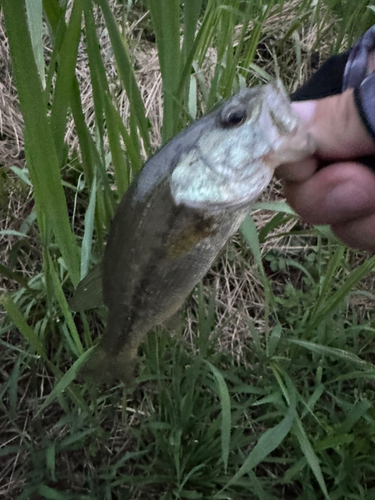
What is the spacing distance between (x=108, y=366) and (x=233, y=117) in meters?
0.66

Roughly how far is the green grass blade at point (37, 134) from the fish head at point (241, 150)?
8.3 inches

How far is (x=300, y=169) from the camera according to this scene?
0.70 meters

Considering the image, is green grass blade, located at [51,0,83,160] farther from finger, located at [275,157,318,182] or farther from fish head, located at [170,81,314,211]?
finger, located at [275,157,318,182]

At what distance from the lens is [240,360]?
4.29 feet

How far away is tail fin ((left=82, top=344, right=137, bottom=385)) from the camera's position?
37.8 inches

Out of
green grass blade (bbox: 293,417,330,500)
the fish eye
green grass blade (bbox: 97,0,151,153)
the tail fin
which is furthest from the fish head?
green grass blade (bbox: 293,417,330,500)

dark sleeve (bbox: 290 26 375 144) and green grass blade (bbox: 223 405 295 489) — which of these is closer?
dark sleeve (bbox: 290 26 375 144)

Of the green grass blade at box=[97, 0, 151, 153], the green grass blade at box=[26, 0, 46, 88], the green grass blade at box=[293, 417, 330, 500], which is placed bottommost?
the green grass blade at box=[293, 417, 330, 500]

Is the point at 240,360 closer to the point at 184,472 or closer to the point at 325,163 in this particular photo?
the point at 184,472

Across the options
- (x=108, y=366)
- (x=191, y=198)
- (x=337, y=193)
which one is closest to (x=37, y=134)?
(x=191, y=198)

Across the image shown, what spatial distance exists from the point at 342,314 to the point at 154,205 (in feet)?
2.79

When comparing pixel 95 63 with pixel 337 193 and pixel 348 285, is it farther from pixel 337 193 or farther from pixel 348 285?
pixel 348 285

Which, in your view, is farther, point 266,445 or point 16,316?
point 266,445

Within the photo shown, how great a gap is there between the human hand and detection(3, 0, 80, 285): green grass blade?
402mm
